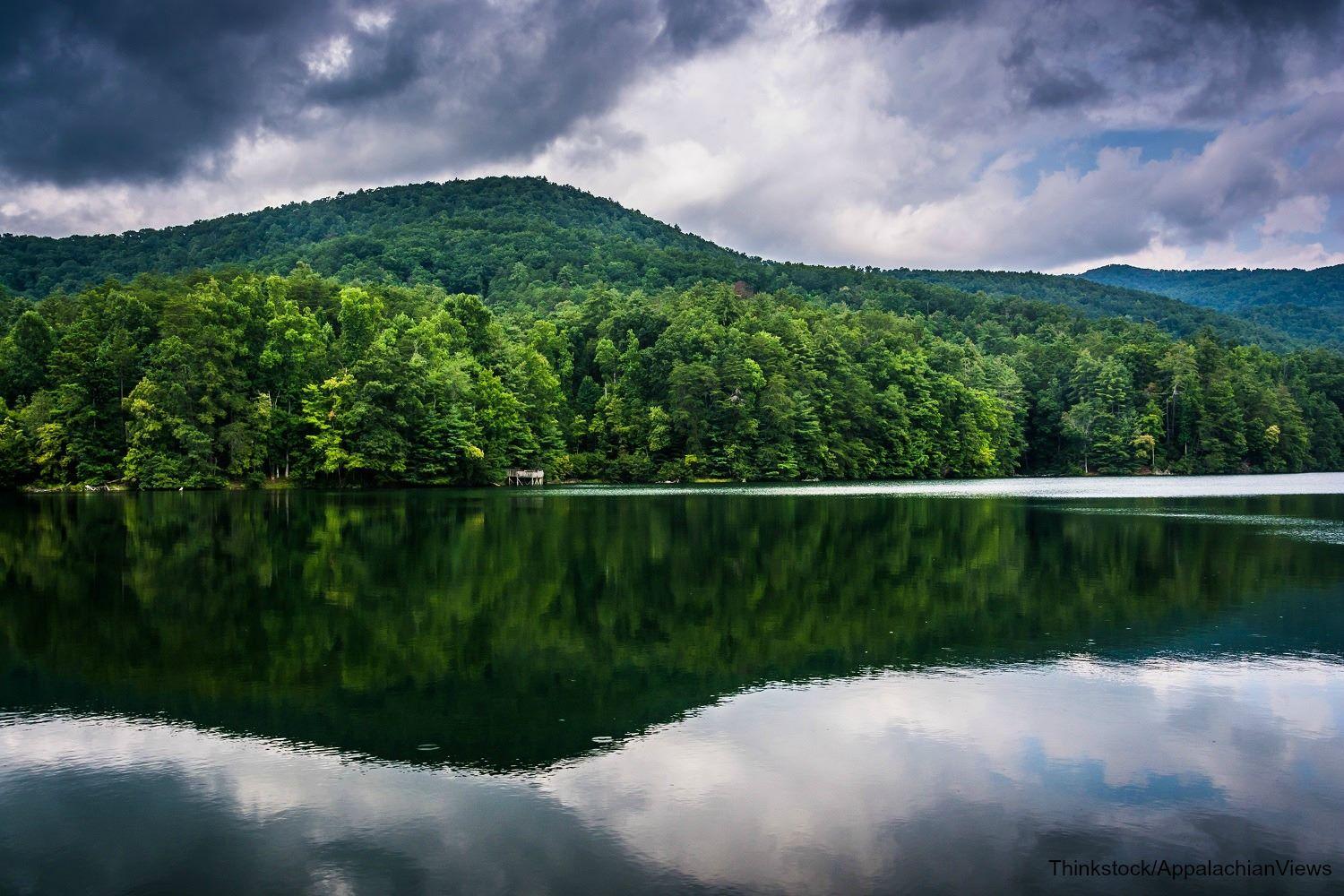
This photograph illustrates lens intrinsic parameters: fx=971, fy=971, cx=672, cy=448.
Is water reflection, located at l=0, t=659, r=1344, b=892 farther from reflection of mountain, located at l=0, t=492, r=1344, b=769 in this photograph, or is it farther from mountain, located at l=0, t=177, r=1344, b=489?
mountain, located at l=0, t=177, r=1344, b=489

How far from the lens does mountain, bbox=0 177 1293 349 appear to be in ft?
415

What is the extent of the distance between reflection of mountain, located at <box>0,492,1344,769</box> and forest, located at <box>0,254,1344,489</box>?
34.8 meters

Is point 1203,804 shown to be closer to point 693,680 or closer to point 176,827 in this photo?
point 693,680

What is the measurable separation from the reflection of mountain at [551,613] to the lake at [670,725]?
0.10 meters

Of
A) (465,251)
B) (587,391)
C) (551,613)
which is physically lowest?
(551,613)

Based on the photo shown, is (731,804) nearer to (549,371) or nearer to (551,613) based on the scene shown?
(551,613)

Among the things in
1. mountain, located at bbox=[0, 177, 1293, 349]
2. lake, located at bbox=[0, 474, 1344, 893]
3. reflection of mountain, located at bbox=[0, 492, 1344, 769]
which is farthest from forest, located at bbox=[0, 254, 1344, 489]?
lake, located at bbox=[0, 474, 1344, 893]

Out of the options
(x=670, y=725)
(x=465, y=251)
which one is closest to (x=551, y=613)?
(x=670, y=725)

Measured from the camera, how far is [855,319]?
363 ft

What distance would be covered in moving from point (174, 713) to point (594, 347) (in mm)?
83521

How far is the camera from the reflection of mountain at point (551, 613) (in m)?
11.9

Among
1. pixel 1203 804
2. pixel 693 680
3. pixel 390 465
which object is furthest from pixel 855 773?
pixel 390 465

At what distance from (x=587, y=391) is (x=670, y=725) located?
80.1 metres

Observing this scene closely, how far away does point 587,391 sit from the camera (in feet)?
296
